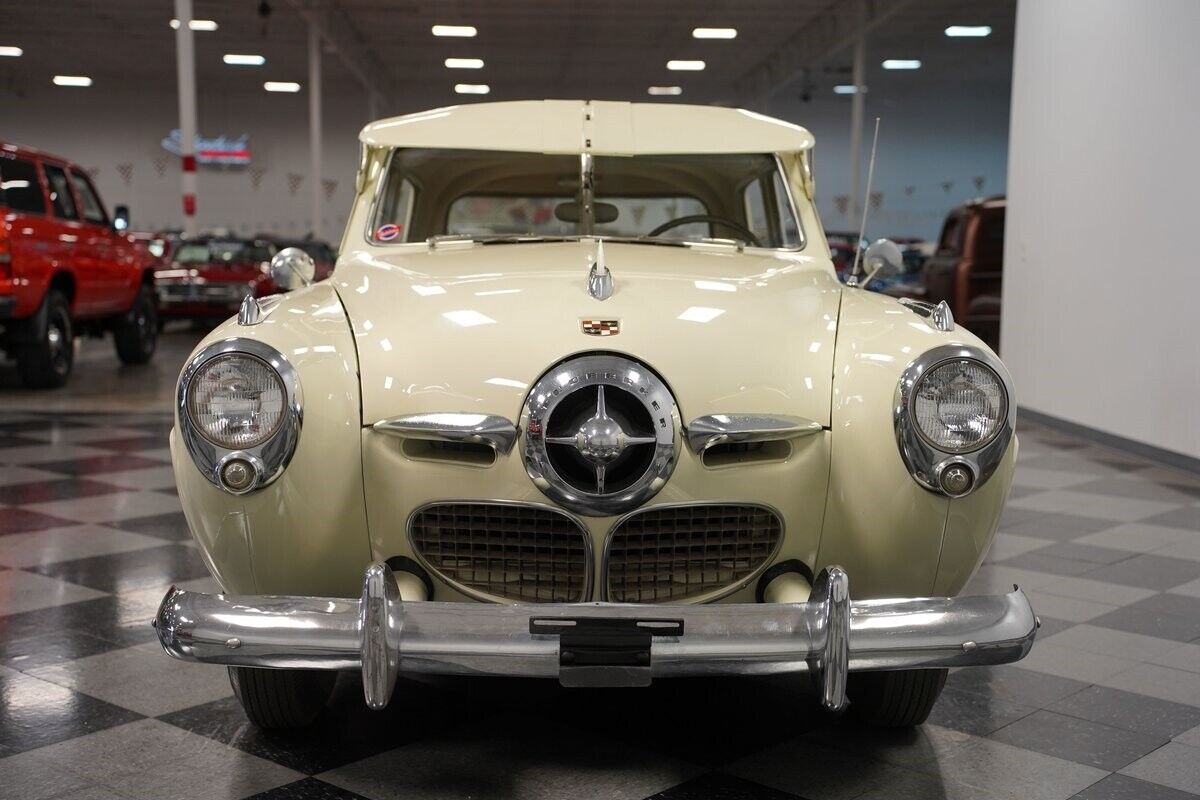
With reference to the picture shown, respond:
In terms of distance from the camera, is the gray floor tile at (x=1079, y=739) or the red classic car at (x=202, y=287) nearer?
the gray floor tile at (x=1079, y=739)

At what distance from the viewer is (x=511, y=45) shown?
2641cm

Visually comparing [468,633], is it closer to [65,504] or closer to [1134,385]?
[65,504]

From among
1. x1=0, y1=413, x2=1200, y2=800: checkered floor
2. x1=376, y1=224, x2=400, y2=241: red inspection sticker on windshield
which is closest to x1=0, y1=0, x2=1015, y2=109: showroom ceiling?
x1=376, y1=224, x2=400, y2=241: red inspection sticker on windshield

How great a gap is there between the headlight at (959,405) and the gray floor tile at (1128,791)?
33.7 inches

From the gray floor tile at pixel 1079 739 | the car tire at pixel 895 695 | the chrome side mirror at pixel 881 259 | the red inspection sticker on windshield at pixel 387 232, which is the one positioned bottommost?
the gray floor tile at pixel 1079 739

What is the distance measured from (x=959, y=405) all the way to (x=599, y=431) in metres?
0.78

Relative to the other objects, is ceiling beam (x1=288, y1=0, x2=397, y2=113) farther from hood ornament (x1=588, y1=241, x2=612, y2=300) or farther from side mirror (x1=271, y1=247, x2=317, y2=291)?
hood ornament (x1=588, y1=241, x2=612, y2=300)

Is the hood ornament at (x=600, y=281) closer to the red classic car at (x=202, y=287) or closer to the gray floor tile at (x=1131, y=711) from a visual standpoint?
the gray floor tile at (x=1131, y=711)

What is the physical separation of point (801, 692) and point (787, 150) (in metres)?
1.71

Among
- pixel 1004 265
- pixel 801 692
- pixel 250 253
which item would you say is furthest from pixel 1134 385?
pixel 250 253

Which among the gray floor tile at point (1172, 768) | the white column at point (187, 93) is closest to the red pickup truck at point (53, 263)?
the white column at point (187, 93)

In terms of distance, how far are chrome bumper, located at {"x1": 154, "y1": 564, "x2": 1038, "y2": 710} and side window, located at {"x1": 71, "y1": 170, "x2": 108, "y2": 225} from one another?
953 centimetres

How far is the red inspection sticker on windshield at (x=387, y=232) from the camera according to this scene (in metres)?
3.84

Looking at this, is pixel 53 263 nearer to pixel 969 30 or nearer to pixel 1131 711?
pixel 1131 711
